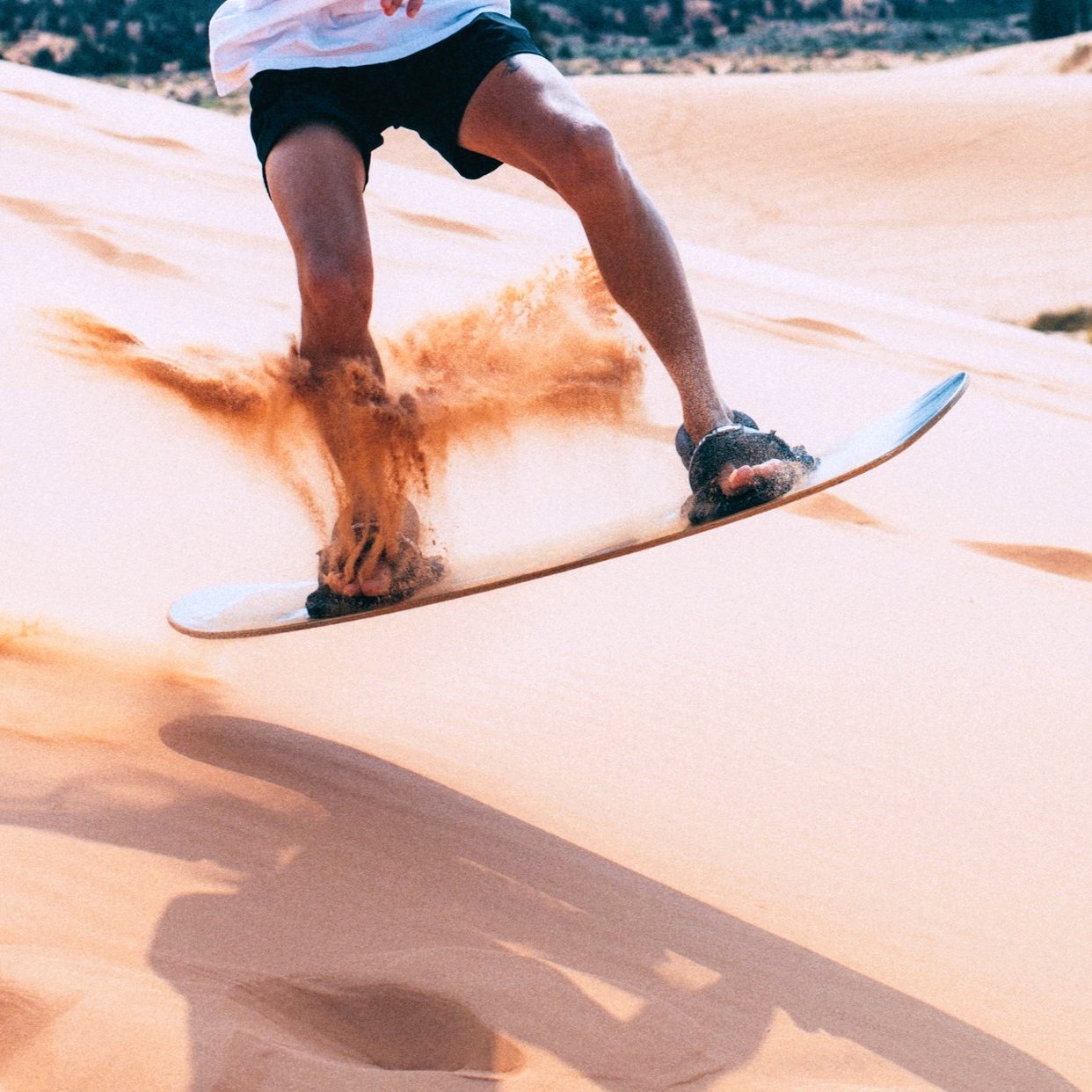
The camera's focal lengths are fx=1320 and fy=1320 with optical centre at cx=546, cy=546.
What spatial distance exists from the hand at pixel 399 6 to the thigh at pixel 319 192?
22cm

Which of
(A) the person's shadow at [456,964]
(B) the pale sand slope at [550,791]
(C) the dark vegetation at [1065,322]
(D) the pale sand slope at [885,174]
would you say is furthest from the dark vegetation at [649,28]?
(A) the person's shadow at [456,964]

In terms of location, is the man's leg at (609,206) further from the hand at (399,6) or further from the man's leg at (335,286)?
the man's leg at (335,286)

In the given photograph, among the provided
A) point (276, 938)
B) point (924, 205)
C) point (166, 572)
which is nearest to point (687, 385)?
point (276, 938)

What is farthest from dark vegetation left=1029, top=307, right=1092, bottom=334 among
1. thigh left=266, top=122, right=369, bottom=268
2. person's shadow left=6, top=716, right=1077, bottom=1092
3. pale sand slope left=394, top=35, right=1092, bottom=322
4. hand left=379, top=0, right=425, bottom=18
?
person's shadow left=6, top=716, right=1077, bottom=1092

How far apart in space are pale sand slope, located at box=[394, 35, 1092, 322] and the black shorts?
25.4 ft

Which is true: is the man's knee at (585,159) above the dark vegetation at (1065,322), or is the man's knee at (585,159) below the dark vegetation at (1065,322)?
above

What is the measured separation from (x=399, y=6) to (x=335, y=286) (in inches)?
21.2

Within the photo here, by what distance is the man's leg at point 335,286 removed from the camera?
84.0 inches

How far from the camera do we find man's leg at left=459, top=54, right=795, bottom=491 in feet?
7.34

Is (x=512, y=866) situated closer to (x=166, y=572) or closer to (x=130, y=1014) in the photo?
(x=130, y=1014)

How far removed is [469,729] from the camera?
8.18ft

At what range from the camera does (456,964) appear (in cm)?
178

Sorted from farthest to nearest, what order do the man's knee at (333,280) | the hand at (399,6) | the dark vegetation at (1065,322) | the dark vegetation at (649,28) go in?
the dark vegetation at (649,28) < the dark vegetation at (1065,322) < the hand at (399,6) < the man's knee at (333,280)

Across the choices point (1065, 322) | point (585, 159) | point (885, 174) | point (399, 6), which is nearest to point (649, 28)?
point (885, 174)
